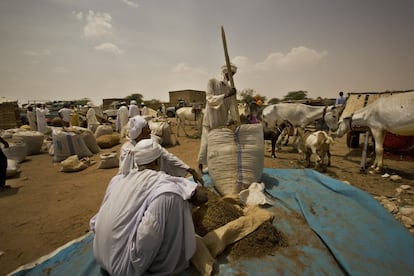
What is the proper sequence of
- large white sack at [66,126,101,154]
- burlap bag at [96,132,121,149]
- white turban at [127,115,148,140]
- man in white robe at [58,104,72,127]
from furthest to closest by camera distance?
man in white robe at [58,104,72,127] < burlap bag at [96,132,121,149] < large white sack at [66,126,101,154] < white turban at [127,115,148,140]

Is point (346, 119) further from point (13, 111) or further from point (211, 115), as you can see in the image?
point (13, 111)

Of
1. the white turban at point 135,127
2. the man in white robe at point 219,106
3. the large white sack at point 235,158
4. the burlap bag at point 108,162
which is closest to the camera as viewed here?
the white turban at point 135,127

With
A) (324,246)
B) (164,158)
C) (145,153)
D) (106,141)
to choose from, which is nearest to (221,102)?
(164,158)

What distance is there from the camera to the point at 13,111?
44.1ft

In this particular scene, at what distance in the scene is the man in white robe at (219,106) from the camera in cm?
379

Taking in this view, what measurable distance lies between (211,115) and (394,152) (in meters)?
6.16

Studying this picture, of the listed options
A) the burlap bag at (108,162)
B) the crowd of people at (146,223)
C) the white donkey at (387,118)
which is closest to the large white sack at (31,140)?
the burlap bag at (108,162)

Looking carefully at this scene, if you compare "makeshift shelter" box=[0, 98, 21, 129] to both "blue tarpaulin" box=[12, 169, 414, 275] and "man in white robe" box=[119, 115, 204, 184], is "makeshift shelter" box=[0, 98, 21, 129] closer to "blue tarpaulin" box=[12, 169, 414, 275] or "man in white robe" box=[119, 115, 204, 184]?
"man in white robe" box=[119, 115, 204, 184]

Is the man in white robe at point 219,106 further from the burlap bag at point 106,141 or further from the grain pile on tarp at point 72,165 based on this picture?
the burlap bag at point 106,141

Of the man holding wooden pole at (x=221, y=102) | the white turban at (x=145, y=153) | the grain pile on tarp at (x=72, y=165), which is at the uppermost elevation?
the man holding wooden pole at (x=221, y=102)

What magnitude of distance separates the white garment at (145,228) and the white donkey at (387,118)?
5.50 metres

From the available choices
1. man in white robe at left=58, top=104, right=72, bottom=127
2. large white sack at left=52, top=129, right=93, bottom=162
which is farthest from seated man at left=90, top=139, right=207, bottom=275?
man in white robe at left=58, top=104, right=72, bottom=127

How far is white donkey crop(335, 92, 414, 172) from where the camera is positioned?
176 inches

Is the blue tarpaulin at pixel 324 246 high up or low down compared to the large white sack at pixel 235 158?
down
